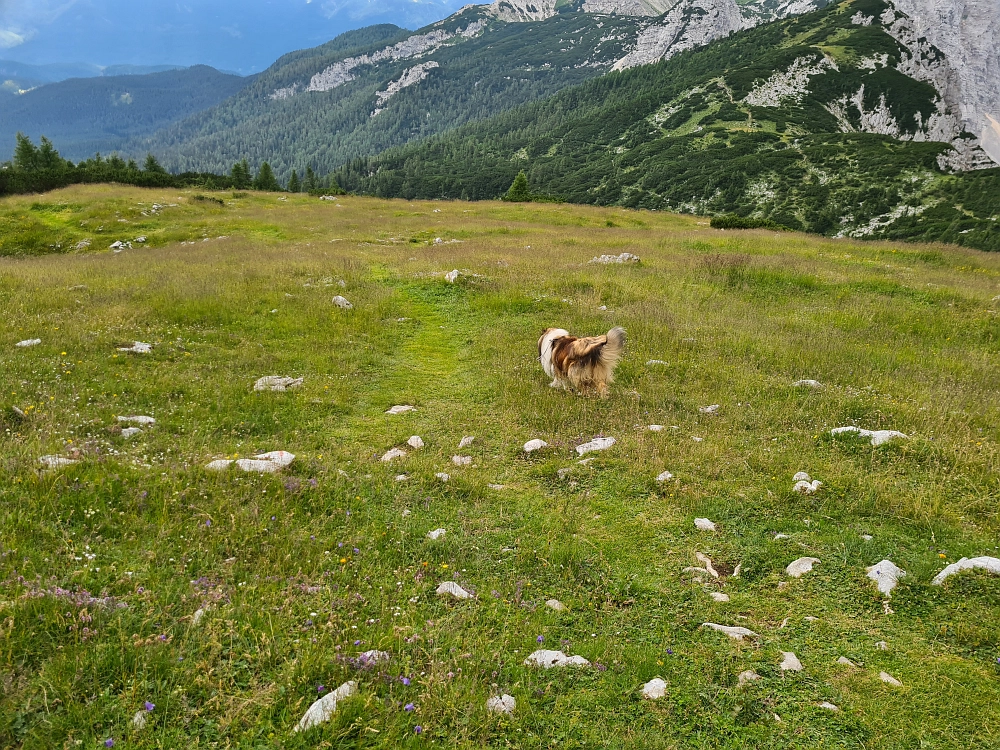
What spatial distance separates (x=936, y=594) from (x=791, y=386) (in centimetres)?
551

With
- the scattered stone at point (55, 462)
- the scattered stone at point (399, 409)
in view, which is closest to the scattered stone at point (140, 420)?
the scattered stone at point (55, 462)

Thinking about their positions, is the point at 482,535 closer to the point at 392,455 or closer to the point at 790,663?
the point at 392,455

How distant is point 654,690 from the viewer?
3715 millimetres

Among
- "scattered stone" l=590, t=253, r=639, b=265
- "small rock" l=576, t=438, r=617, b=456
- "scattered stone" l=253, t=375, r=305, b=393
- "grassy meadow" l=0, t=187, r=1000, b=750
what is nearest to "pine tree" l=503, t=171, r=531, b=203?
"scattered stone" l=590, t=253, r=639, b=265

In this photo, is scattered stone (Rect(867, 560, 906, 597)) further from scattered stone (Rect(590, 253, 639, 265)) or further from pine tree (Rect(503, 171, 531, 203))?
pine tree (Rect(503, 171, 531, 203))

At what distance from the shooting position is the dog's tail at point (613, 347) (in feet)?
30.2

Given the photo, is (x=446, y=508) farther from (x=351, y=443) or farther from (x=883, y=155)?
(x=883, y=155)

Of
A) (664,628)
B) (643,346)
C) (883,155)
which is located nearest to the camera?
(664,628)

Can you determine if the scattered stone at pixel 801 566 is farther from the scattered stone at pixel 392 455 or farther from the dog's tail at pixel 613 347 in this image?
the scattered stone at pixel 392 455

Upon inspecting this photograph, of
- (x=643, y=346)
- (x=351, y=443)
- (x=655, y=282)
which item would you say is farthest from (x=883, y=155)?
(x=351, y=443)

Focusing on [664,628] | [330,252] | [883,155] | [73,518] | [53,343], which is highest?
[883,155]

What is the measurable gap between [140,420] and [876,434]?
35.4ft

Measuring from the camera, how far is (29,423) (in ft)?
21.5

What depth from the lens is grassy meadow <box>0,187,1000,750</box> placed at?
3346 millimetres
